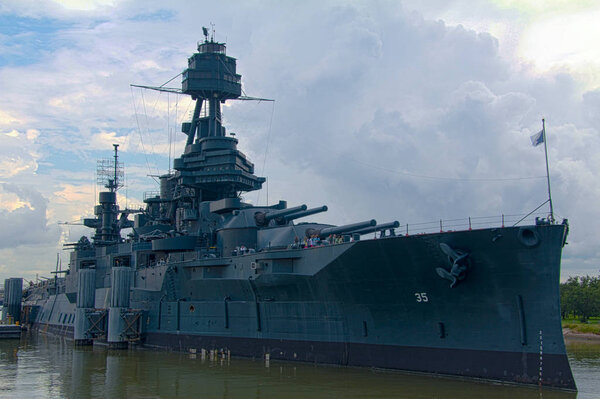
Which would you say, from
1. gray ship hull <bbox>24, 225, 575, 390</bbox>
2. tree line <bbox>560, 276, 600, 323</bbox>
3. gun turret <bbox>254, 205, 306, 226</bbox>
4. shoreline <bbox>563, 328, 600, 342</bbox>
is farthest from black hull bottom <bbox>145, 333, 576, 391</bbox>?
tree line <bbox>560, 276, 600, 323</bbox>

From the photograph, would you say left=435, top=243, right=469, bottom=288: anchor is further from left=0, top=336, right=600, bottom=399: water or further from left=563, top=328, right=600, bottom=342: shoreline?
left=563, top=328, right=600, bottom=342: shoreline

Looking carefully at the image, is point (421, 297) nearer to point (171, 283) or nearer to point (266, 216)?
point (266, 216)

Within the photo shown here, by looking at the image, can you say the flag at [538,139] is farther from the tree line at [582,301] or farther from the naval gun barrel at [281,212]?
the tree line at [582,301]

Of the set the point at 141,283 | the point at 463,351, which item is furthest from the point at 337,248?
the point at 141,283

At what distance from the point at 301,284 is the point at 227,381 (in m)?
4.97

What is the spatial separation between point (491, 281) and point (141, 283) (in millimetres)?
22819

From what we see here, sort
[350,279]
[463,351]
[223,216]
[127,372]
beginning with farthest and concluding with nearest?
[223,216] < [127,372] < [350,279] < [463,351]

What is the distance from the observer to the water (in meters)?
19.0

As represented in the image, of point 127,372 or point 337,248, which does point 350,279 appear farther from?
point 127,372

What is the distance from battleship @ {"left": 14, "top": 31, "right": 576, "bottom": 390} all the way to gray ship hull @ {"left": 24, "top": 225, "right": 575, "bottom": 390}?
5cm

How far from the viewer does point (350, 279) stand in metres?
22.8

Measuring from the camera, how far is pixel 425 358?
69.9ft

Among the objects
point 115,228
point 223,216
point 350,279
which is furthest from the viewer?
point 115,228

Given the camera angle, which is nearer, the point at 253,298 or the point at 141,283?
the point at 253,298
